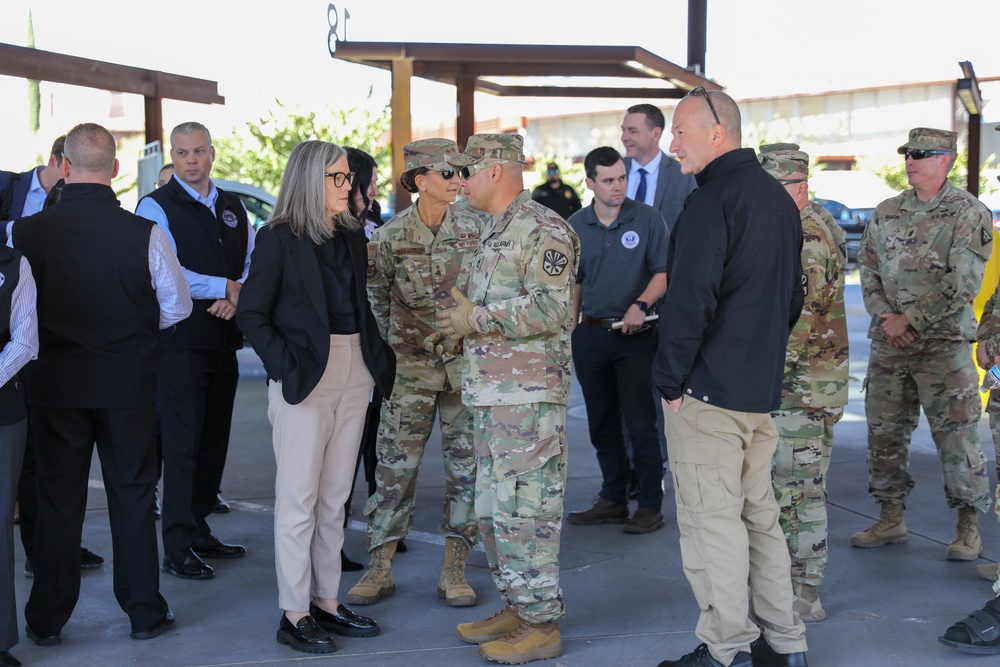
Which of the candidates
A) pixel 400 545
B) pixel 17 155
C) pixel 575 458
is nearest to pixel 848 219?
pixel 17 155

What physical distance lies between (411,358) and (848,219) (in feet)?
78.4

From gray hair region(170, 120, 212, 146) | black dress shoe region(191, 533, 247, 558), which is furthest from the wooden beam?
black dress shoe region(191, 533, 247, 558)

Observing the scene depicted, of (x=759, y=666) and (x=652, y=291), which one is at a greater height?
(x=652, y=291)

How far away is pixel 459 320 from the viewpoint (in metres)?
3.77

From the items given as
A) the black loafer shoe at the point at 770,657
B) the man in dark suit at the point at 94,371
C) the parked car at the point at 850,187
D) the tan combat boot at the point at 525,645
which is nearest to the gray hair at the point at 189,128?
the man in dark suit at the point at 94,371

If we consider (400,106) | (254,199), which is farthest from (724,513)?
(254,199)

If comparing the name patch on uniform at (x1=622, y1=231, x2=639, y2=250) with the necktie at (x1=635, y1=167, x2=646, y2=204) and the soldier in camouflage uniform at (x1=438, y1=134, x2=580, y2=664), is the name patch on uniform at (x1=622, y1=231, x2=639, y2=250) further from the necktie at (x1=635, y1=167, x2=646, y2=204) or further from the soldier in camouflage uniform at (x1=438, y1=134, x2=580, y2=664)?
the soldier in camouflage uniform at (x1=438, y1=134, x2=580, y2=664)

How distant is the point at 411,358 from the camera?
4.50 meters

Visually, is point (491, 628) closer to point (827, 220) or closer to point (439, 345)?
point (439, 345)

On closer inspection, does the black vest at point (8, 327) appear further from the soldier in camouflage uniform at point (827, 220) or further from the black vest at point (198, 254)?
the soldier in camouflage uniform at point (827, 220)

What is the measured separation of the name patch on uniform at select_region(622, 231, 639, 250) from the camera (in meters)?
5.43

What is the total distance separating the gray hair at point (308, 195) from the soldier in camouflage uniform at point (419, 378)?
0.61m

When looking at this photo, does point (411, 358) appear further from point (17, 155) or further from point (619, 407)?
point (17, 155)

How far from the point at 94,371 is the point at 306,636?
125cm
